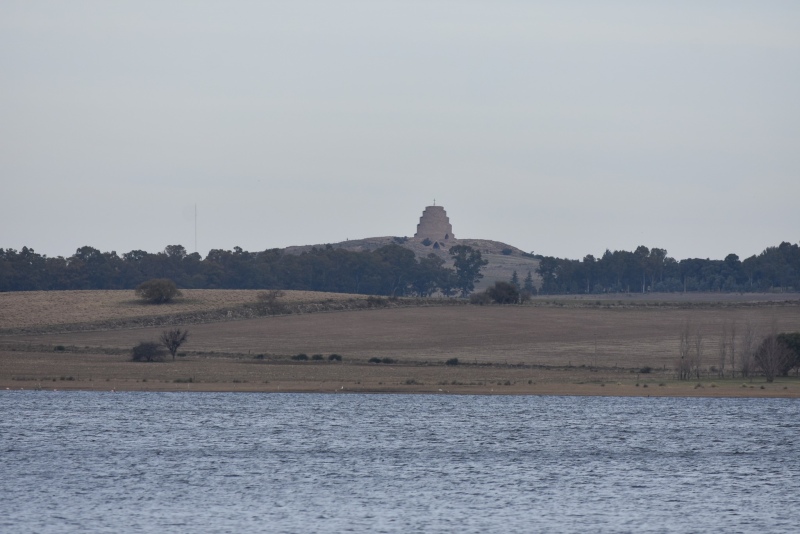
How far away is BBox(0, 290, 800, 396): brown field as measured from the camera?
79.0m

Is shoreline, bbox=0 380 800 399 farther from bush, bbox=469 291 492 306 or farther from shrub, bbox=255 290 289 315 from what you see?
bush, bbox=469 291 492 306

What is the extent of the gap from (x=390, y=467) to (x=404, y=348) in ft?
188

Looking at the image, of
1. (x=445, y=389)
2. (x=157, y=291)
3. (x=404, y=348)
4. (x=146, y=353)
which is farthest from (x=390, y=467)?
(x=157, y=291)

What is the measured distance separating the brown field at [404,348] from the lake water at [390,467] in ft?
10.2

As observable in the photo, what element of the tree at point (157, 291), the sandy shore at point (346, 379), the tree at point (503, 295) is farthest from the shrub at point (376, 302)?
the sandy shore at point (346, 379)

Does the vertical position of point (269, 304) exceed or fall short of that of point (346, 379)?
it exceeds it

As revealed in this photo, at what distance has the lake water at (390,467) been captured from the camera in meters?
35.3

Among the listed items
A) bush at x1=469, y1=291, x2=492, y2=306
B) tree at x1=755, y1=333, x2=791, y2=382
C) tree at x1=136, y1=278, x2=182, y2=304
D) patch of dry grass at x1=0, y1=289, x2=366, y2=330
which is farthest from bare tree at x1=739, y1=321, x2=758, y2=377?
tree at x1=136, y1=278, x2=182, y2=304

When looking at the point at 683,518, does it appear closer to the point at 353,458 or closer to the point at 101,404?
the point at 353,458

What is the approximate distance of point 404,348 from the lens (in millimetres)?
104438

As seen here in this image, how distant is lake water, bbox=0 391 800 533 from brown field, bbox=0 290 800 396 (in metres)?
3.10

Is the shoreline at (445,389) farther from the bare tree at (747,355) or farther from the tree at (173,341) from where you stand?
the tree at (173,341)

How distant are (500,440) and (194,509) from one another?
23.1 m

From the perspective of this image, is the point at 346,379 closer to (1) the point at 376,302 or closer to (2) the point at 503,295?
(1) the point at 376,302
